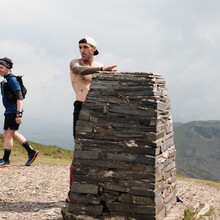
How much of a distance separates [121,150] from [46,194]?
4.83 metres

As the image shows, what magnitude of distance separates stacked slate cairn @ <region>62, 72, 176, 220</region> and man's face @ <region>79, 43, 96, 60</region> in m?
0.79

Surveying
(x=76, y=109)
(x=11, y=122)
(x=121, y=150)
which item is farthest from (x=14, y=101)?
(x=121, y=150)

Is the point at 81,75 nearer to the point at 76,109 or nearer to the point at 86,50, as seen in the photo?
the point at 86,50

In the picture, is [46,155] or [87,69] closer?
[87,69]

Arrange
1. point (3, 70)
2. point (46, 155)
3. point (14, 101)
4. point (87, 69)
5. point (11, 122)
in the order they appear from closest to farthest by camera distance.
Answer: point (87, 69) < point (3, 70) < point (14, 101) < point (11, 122) < point (46, 155)

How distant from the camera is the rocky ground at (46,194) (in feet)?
30.5

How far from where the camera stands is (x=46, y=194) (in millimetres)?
11953

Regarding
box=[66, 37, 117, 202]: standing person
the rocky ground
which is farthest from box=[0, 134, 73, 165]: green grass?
box=[66, 37, 117, 202]: standing person

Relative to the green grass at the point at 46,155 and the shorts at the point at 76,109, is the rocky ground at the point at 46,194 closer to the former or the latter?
the green grass at the point at 46,155

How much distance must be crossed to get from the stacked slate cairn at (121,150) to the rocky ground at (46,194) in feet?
3.30

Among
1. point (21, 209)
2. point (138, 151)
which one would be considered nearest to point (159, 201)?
point (138, 151)

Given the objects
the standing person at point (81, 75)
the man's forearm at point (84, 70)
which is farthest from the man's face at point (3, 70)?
the man's forearm at point (84, 70)

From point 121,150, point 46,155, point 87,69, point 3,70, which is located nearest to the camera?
point 121,150

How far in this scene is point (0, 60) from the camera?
1299 centimetres
